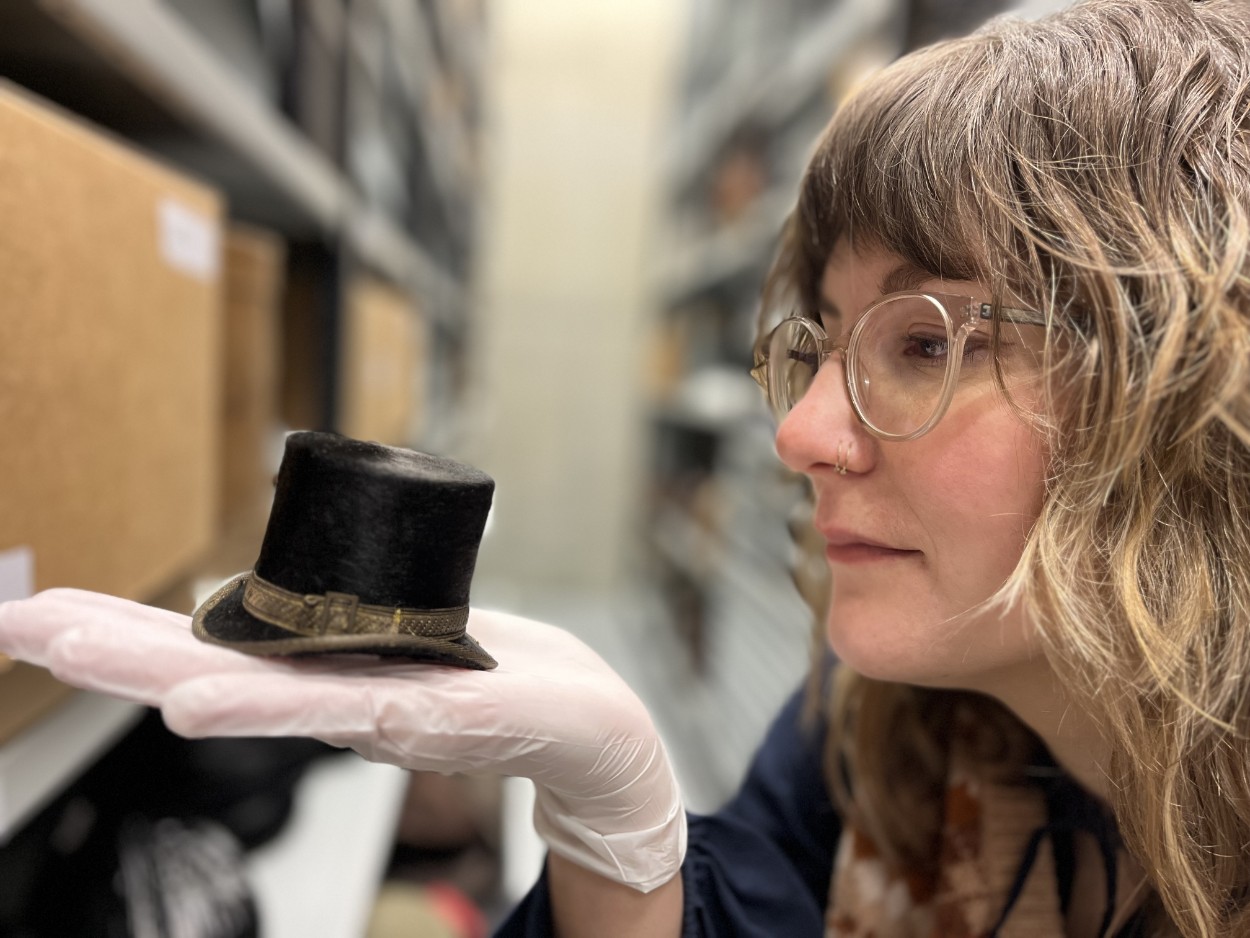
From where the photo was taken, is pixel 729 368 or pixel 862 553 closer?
pixel 862 553

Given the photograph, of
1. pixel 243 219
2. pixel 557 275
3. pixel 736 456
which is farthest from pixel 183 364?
pixel 557 275

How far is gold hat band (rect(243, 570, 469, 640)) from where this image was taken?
17.8 inches

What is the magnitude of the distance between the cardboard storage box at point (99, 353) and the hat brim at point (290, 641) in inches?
7.3

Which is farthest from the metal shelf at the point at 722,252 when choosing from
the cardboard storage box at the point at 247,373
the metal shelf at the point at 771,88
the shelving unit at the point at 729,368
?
the cardboard storage box at the point at 247,373

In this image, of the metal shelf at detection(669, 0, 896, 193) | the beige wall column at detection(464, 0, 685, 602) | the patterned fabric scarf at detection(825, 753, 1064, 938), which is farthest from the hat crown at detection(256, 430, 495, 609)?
the beige wall column at detection(464, 0, 685, 602)

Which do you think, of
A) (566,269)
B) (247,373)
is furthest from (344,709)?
(566,269)

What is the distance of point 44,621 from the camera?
43 cm

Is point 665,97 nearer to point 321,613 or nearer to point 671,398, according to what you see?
point 671,398

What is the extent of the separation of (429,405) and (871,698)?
245 cm

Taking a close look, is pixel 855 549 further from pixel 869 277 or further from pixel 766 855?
pixel 766 855

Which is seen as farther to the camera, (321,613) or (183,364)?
(183,364)

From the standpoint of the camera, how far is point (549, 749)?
0.53 meters

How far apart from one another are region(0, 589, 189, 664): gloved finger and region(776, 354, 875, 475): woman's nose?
44cm

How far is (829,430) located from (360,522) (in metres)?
0.35
